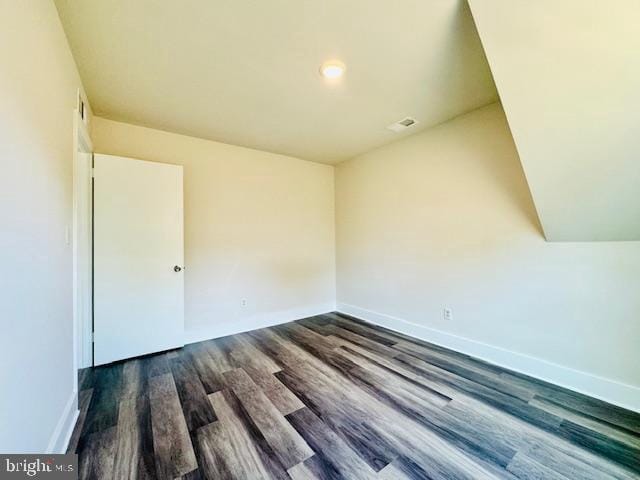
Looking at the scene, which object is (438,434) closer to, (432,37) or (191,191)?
(432,37)

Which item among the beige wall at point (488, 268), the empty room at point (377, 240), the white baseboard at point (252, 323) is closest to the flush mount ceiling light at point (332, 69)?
the empty room at point (377, 240)

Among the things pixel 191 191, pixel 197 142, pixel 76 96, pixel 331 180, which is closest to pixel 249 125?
pixel 197 142

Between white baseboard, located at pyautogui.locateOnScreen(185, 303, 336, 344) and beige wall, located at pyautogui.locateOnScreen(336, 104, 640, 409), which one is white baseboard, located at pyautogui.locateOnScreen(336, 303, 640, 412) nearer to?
beige wall, located at pyautogui.locateOnScreen(336, 104, 640, 409)

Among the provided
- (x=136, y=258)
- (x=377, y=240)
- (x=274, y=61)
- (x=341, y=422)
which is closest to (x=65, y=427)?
(x=136, y=258)

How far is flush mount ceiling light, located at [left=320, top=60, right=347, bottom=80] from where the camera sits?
1.92m

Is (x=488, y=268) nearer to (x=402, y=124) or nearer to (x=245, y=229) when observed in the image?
(x=402, y=124)

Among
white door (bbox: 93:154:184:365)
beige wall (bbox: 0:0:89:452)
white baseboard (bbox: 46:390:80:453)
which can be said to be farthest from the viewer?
white door (bbox: 93:154:184:365)

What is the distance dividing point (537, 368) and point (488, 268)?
93 centimetres

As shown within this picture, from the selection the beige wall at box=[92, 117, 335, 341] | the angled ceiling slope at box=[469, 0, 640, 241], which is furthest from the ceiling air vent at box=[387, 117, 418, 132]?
the beige wall at box=[92, 117, 335, 341]

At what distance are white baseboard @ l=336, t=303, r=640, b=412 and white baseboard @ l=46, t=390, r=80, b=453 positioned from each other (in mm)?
3148

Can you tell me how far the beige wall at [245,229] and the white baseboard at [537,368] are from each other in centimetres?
162

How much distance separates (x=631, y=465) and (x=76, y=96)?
4.20 m

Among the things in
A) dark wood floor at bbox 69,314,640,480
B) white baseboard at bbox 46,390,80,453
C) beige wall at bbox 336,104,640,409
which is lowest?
dark wood floor at bbox 69,314,640,480

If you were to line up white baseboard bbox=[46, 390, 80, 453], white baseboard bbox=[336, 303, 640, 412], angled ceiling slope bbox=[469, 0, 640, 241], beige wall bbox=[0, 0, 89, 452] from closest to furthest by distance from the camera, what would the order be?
beige wall bbox=[0, 0, 89, 452], angled ceiling slope bbox=[469, 0, 640, 241], white baseboard bbox=[46, 390, 80, 453], white baseboard bbox=[336, 303, 640, 412]
